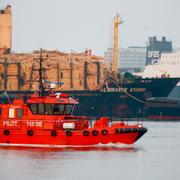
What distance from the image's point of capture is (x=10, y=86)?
160 m

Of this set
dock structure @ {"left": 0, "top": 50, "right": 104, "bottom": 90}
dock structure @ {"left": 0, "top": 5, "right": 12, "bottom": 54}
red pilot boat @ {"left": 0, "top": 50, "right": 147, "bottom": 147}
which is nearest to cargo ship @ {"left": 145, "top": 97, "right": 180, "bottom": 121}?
dock structure @ {"left": 0, "top": 50, "right": 104, "bottom": 90}

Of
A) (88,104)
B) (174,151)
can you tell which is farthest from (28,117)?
(88,104)

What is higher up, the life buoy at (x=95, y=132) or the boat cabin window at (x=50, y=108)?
the boat cabin window at (x=50, y=108)

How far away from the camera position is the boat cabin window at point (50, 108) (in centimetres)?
6619

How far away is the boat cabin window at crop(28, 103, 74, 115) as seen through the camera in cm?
6619

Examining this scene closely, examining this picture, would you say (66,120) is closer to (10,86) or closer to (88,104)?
(88,104)

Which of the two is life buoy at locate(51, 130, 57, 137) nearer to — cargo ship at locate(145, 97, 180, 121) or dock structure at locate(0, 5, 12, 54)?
cargo ship at locate(145, 97, 180, 121)

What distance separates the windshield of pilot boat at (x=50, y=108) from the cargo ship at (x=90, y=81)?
257ft

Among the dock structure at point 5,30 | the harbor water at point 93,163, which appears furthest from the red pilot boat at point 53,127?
the dock structure at point 5,30

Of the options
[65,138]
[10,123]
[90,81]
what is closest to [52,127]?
[65,138]

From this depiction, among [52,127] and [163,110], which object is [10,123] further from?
[163,110]

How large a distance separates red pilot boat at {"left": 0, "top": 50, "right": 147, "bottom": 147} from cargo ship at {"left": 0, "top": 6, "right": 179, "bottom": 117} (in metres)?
77.9

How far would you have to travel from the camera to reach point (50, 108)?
6625 centimetres

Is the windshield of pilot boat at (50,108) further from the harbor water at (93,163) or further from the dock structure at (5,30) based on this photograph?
the dock structure at (5,30)
